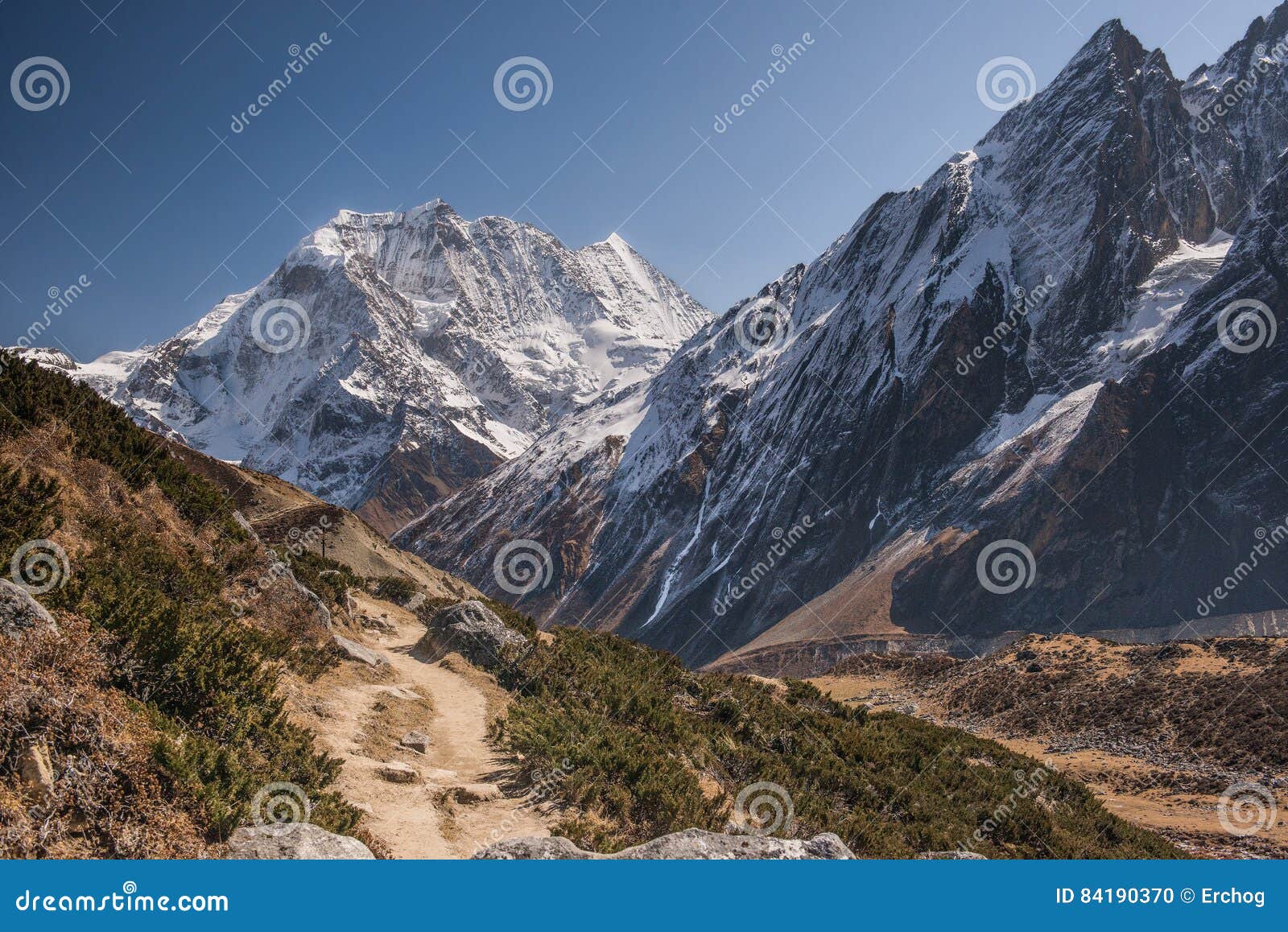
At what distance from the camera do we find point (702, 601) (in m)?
129

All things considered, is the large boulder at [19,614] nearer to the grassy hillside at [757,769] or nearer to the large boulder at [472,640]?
the grassy hillside at [757,769]

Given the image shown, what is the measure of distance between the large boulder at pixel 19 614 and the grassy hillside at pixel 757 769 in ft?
20.2

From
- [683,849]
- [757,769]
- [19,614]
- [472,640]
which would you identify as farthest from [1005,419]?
[19,614]

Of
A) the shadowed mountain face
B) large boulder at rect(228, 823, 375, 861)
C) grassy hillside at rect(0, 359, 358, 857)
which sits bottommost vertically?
grassy hillside at rect(0, 359, 358, 857)

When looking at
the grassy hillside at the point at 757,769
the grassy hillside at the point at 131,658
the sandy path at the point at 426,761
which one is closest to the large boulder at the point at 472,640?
the grassy hillside at the point at 757,769

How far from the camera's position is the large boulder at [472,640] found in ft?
61.9

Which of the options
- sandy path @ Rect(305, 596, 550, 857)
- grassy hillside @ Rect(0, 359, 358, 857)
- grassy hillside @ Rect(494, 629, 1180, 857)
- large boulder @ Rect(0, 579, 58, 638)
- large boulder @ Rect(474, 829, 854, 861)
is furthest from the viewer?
grassy hillside @ Rect(494, 629, 1180, 857)

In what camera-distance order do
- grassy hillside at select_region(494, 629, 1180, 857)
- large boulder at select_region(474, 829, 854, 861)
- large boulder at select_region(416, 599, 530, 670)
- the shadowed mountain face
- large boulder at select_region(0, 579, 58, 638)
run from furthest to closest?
the shadowed mountain face < large boulder at select_region(416, 599, 530, 670) < grassy hillside at select_region(494, 629, 1180, 857) < large boulder at select_region(0, 579, 58, 638) < large boulder at select_region(474, 829, 854, 861)

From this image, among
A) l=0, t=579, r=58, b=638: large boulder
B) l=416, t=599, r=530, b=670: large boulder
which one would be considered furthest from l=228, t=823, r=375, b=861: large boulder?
l=416, t=599, r=530, b=670: large boulder

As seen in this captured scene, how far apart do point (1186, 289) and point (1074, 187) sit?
2534 cm

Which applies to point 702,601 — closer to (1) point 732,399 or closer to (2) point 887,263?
(1) point 732,399

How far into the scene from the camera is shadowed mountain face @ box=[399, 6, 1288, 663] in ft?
305

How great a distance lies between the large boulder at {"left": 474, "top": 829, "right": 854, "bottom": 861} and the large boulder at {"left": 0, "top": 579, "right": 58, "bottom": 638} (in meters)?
4.85

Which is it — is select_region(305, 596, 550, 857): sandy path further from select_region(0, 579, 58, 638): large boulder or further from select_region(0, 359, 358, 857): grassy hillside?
select_region(0, 579, 58, 638): large boulder
